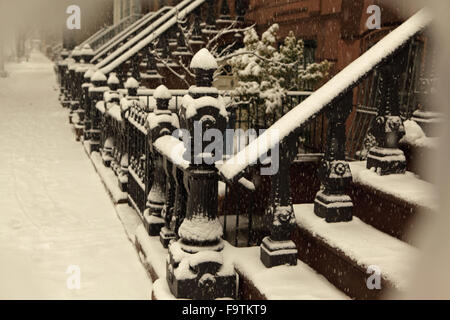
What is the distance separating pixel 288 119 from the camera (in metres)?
3.35

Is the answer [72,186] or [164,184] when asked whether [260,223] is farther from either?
[72,186]

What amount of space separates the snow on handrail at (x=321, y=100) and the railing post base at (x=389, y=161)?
0.87 metres

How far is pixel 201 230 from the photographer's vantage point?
363 cm

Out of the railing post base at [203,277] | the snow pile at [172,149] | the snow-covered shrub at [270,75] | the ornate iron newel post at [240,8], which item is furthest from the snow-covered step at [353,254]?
the ornate iron newel post at [240,8]

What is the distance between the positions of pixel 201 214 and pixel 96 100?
608 centimetres

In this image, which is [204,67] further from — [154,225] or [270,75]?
[270,75]

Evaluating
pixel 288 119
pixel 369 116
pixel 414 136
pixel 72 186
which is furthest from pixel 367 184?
pixel 72 186

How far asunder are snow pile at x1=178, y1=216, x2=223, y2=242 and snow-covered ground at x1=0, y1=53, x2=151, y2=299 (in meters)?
0.95

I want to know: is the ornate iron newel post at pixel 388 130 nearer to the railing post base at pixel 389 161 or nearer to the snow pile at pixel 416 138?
the railing post base at pixel 389 161

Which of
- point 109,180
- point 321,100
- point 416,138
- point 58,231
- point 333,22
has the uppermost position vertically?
point 333,22

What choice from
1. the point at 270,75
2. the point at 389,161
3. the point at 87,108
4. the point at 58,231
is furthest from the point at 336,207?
the point at 87,108

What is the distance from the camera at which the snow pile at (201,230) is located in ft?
11.9

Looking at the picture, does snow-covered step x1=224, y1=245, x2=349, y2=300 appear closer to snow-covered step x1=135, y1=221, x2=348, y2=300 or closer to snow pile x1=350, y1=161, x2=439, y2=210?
snow-covered step x1=135, y1=221, x2=348, y2=300

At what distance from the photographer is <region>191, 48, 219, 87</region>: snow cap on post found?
3492mm
